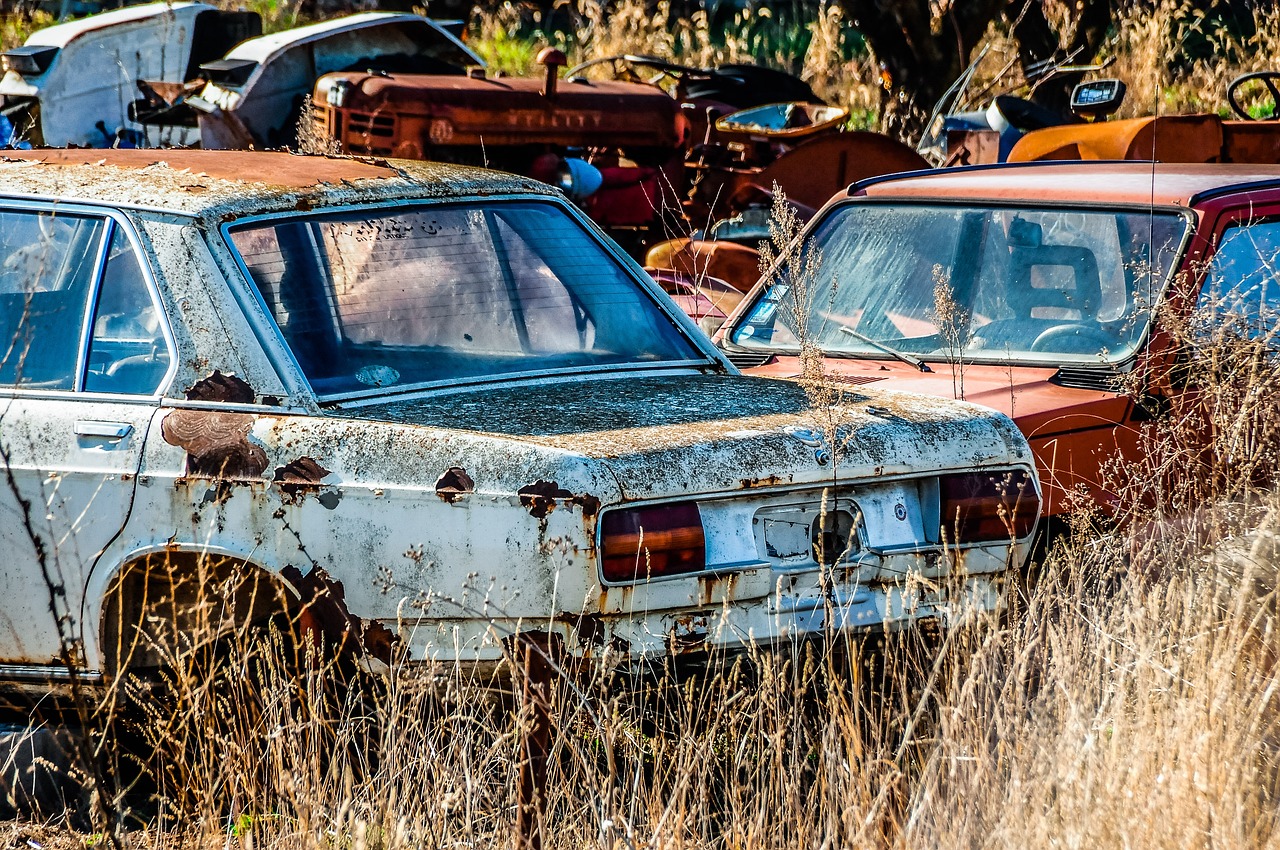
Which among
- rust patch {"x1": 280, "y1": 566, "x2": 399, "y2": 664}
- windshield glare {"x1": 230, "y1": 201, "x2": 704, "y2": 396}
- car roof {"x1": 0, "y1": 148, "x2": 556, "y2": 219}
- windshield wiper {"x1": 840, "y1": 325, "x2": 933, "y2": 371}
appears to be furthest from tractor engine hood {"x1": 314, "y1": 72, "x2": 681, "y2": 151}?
rust patch {"x1": 280, "y1": 566, "x2": 399, "y2": 664}

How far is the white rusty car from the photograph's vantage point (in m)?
3.03

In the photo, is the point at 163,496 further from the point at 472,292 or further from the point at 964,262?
the point at 964,262

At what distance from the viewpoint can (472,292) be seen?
390 cm

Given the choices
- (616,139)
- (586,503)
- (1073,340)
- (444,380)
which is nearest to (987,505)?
(586,503)

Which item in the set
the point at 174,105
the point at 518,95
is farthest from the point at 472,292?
the point at 174,105

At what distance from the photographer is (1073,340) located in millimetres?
4430

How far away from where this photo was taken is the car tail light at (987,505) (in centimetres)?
341

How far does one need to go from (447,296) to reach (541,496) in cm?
107

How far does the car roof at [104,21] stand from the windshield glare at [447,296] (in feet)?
20.7

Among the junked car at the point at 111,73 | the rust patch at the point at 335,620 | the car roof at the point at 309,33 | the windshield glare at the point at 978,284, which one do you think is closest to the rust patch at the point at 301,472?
the rust patch at the point at 335,620

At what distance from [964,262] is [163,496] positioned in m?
2.74

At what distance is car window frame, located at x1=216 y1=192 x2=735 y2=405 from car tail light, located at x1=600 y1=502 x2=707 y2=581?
77 centimetres

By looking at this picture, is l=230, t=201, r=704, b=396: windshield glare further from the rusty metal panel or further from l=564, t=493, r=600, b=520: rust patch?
the rusty metal panel

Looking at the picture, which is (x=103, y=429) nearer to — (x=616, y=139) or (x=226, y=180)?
(x=226, y=180)
